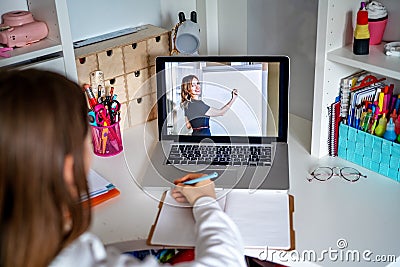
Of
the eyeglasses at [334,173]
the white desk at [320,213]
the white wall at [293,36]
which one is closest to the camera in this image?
the white desk at [320,213]

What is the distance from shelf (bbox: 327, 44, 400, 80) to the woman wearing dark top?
286mm

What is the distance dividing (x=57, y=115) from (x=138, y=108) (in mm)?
829

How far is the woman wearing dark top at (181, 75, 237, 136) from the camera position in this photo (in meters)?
1.40

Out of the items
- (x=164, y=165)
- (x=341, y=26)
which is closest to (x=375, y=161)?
(x=341, y=26)

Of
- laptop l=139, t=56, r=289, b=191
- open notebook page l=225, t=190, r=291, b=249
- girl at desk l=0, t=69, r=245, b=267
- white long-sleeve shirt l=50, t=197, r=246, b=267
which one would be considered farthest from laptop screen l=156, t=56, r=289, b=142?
girl at desk l=0, t=69, r=245, b=267

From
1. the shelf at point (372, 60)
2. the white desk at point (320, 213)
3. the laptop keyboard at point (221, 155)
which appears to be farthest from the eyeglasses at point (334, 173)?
the shelf at point (372, 60)

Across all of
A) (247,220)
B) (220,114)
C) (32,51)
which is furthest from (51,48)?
(247,220)

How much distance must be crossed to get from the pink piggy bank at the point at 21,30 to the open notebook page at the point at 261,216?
0.60m

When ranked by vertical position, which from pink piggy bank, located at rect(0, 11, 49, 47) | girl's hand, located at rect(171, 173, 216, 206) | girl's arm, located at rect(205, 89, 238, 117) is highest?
pink piggy bank, located at rect(0, 11, 49, 47)

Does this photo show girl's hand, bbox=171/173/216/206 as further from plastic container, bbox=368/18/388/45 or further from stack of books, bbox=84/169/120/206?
plastic container, bbox=368/18/388/45

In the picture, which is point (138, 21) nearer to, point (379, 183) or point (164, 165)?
point (164, 165)

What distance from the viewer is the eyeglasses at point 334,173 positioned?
129 centimetres

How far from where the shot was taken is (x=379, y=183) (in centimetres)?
126

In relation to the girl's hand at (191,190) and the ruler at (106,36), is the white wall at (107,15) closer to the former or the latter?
the ruler at (106,36)
